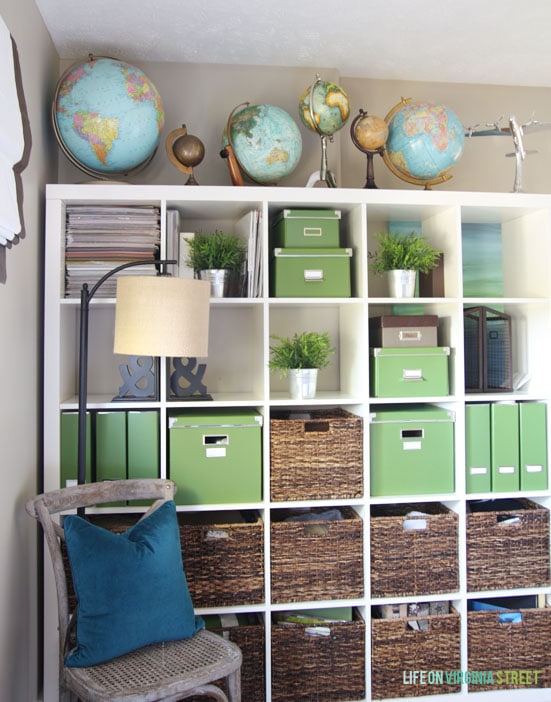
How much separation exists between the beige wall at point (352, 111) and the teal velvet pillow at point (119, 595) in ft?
4.92

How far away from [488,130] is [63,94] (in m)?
1.71

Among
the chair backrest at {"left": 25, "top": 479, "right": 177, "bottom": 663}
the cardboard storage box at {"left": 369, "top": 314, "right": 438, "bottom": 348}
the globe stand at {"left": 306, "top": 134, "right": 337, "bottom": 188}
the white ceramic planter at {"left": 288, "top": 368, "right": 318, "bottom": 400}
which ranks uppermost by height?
the globe stand at {"left": 306, "top": 134, "right": 337, "bottom": 188}

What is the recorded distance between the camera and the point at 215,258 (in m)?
2.38

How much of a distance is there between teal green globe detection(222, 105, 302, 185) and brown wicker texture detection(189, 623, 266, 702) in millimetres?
1720

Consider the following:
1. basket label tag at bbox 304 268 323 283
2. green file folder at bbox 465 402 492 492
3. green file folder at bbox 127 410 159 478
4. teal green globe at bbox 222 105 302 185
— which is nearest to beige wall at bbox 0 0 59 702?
green file folder at bbox 127 410 159 478

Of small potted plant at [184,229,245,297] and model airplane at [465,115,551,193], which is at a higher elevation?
model airplane at [465,115,551,193]

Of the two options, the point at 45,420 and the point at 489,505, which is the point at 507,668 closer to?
the point at 489,505

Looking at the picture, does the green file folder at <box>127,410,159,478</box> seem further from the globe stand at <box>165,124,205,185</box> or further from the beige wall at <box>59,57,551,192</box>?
the beige wall at <box>59,57,551,192</box>

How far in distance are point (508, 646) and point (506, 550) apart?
37 cm

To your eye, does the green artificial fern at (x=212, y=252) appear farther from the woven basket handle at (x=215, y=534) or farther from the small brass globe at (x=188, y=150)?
the woven basket handle at (x=215, y=534)

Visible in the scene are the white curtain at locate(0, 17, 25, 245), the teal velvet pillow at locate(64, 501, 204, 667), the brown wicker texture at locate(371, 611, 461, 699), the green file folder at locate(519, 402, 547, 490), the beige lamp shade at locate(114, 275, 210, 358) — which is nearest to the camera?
the white curtain at locate(0, 17, 25, 245)

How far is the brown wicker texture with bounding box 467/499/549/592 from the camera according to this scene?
8.06 feet

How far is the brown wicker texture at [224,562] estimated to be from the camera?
2.30 meters

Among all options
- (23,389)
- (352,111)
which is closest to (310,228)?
(352,111)
